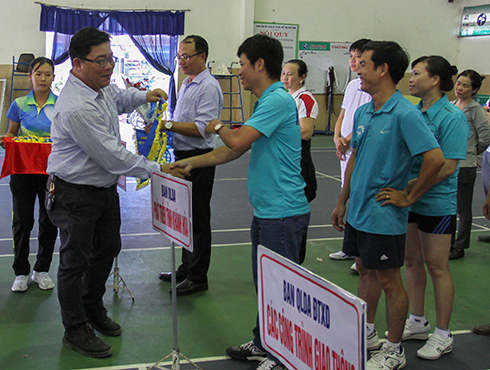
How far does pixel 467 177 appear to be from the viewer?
4.97 meters

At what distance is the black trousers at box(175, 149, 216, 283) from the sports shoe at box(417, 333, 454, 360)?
Result: 1.71 metres

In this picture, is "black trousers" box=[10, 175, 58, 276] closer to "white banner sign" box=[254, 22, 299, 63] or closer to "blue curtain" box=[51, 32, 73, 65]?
"blue curtain" box=[51, 32, 73, 65]

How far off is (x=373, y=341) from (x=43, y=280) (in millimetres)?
2527

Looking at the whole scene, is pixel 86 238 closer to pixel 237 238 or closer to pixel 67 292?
pixel 67 292

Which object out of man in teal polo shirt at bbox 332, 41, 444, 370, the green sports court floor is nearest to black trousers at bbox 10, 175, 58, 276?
the green sports court floor

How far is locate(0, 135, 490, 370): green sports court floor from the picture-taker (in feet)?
9.73

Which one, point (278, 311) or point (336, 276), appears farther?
point (336, 276)

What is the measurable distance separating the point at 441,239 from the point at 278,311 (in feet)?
5.60

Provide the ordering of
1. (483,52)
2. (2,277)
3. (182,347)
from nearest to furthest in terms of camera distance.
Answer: (182,347), (2,277), (483,52)

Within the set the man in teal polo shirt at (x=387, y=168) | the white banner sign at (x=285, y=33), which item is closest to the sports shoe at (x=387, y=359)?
the man in teal polo shirt at (x=387, y=168)

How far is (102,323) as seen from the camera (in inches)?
127

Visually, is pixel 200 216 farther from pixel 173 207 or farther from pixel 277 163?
pixel 277 163

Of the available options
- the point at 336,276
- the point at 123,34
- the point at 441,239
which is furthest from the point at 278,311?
the point at 123,34

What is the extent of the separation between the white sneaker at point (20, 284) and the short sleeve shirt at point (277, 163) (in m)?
2.25
